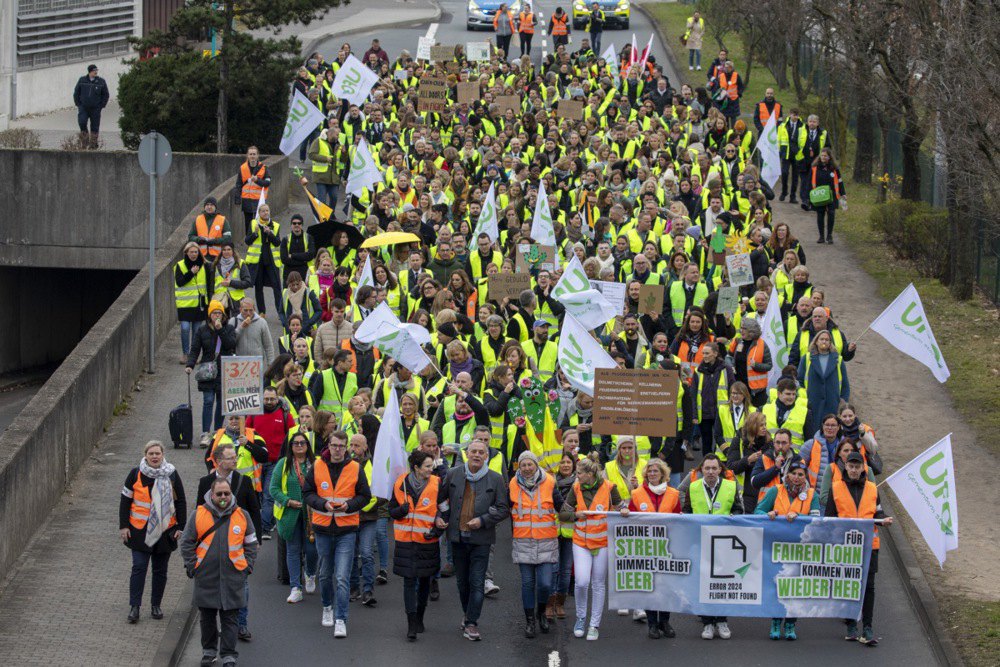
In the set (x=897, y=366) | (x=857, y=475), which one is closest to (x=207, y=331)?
(x=857, y=475)

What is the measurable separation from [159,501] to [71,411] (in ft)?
14.4

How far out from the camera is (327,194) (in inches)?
1160

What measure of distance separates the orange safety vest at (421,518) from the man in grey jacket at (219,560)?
1.25m

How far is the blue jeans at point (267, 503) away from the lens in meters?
16.2

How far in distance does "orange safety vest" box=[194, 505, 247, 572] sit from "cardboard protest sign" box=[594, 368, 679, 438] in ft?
11.8

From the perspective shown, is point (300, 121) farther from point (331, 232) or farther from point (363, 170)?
point (331, 232)

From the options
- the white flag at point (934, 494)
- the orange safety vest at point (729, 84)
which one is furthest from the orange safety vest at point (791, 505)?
the orange safety vest at point (729, 84)

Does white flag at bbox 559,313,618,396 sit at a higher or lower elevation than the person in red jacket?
higher

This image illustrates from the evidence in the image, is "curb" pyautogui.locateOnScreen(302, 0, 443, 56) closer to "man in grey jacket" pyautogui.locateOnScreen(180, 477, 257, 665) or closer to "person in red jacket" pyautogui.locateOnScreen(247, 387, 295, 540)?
"person in red jacket" pyautogui.locateOnScreen(247, 387, 295, 540)

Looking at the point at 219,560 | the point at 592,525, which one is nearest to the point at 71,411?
the point at 219,560

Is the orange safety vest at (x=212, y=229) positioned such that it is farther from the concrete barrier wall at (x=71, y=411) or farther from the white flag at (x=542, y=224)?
the white flag at (x=542, y=224)

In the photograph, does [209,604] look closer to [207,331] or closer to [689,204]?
[207,331]

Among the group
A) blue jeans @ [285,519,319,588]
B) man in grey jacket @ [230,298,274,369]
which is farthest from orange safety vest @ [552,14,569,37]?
blue jeans @ [285,519,319,588]

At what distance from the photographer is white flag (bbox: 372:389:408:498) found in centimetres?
1505
